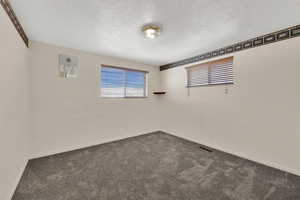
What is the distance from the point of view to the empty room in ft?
4.85

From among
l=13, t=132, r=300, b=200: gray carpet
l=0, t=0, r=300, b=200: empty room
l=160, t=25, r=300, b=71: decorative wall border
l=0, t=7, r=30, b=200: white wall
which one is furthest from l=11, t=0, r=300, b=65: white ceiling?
l=13, t=132, r=300, b=200: gray carpet

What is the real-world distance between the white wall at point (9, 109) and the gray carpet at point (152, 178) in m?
0.30

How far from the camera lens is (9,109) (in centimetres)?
139

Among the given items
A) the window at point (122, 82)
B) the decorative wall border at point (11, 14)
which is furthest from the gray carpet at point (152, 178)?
Answer: the decorative wall border at point (11, 14)

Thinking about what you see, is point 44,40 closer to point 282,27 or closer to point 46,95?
point 46,95

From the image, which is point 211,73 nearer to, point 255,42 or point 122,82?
point 255,42

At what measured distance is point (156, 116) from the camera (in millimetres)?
4270

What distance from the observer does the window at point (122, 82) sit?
3.25 m

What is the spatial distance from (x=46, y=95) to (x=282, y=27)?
4.24m

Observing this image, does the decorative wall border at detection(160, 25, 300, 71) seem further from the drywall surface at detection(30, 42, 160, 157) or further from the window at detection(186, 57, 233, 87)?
the drywall surface at detection(30, 42, 160, 157)

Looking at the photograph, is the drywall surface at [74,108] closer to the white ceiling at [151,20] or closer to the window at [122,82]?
the window at [122,82]

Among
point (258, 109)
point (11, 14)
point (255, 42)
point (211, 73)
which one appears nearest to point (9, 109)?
point (11, 14)

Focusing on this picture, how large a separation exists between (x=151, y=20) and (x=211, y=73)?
1.97m

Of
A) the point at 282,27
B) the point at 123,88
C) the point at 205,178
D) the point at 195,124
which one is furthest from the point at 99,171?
the point at 282,27
